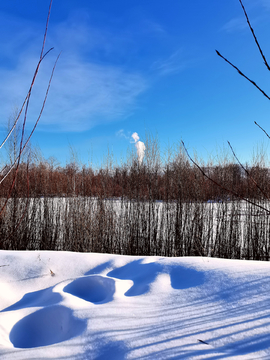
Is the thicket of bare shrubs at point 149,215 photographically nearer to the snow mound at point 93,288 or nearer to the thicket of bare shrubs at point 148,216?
the thicket of bare shrubs at point 148,216

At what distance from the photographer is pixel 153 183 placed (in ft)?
10.1

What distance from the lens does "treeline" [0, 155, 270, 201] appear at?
3.03 m

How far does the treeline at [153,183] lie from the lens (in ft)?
9.95

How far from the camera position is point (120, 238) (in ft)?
9.87

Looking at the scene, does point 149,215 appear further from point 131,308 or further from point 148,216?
point 131,308

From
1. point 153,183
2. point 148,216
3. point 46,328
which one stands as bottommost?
point 46,328

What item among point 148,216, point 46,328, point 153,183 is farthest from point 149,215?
point 46,328

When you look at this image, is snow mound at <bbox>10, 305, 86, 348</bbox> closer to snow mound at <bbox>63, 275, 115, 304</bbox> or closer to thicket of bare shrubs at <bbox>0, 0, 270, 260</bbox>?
snow mound at <bbox>63, 275, 115, 304</bbox>

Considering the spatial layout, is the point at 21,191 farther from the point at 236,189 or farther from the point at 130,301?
the point at 236,189

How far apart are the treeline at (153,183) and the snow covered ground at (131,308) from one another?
141 centimetres

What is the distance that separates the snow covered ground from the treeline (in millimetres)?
1410

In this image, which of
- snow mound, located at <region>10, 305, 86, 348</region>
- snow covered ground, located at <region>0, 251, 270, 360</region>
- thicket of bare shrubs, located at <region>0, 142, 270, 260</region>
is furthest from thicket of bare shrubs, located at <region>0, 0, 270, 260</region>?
snow mound, located at <region>10, 305, 86, 348</region>

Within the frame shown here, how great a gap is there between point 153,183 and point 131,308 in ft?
6.68

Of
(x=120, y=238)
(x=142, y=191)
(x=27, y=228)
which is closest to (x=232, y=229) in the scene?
(x=142, y=191)
